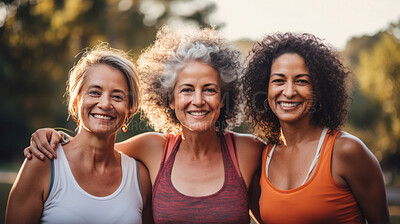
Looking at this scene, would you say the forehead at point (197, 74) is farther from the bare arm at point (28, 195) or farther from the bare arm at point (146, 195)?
the bare arm at point (28, 195)

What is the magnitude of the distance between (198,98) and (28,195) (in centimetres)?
162

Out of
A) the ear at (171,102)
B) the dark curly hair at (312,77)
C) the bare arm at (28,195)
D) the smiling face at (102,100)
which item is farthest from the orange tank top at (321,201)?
the bare arm at (28,195)

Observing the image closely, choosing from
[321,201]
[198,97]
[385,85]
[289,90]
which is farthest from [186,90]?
[385,85]

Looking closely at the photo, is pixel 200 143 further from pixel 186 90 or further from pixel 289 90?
pixel 289 90

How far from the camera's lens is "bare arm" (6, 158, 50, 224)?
282 centimetres

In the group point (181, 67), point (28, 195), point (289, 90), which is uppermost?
point (181, 67)

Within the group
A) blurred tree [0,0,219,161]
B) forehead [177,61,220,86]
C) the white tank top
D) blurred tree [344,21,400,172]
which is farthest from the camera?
blurred tree [344,21,400,172]

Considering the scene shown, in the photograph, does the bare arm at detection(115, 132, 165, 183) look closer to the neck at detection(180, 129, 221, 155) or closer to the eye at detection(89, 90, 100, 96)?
the neck at detection(180, 129, 221, 155)

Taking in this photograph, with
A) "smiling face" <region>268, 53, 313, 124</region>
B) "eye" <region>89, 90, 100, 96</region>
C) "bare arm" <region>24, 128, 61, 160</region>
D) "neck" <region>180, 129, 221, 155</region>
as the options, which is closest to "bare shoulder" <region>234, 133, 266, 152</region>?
"neck" <region>180, 129, 221, 155</region>

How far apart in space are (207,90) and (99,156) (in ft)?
3.83

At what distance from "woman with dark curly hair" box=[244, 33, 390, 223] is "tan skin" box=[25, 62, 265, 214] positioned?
0.25m

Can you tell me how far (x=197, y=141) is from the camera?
360 centimetres

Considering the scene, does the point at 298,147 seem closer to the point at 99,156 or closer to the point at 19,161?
the point at 99,156

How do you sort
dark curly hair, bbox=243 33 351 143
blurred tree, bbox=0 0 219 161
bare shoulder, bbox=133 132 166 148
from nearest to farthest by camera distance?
dark curly hair, bbox=243 33 351 143
bare shoulder, bbox=133 132 166 148
blurred tree, bbox=0 0 219 161
